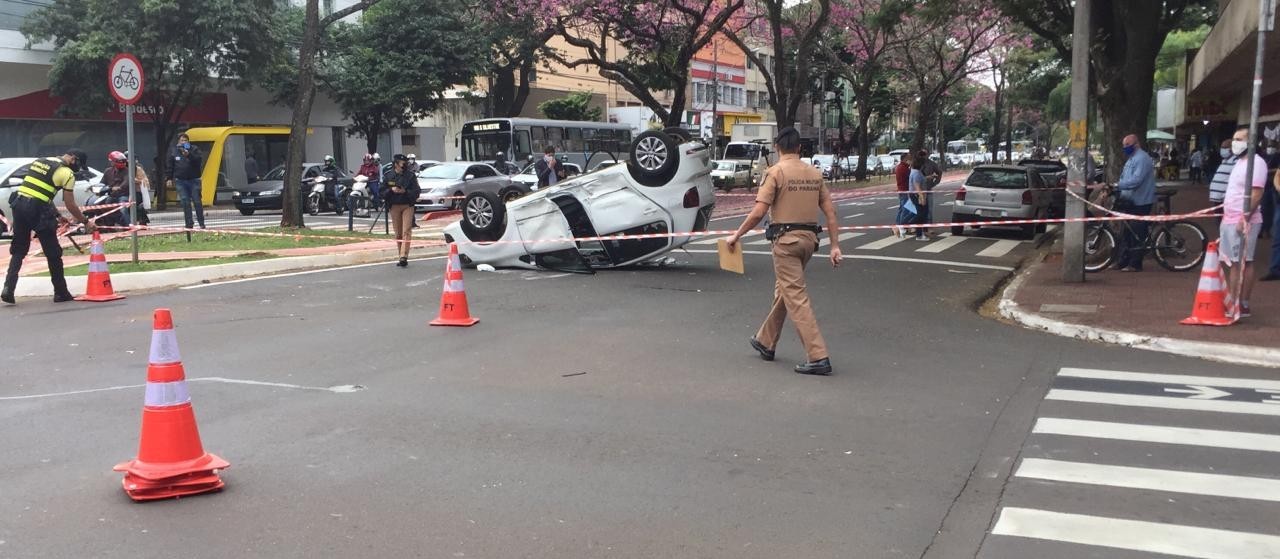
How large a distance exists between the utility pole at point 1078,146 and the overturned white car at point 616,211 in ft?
14.8

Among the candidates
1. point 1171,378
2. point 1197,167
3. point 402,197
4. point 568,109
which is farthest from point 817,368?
point 1197,167

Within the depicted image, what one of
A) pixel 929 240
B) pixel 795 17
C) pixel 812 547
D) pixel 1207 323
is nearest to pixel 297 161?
pixel 929 240

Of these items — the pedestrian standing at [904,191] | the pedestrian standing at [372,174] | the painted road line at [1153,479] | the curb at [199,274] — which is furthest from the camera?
the pedestrian standing at [372,174]

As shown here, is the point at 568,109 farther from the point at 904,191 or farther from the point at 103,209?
the point at 103,209

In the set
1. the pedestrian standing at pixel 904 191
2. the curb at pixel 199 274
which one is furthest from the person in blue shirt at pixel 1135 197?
the curb at pixel 199 274

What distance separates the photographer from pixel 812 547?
431cm

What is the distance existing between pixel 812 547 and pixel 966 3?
24.3 m

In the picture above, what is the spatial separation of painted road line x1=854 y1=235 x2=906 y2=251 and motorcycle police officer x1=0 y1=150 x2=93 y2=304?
12016 millimetres

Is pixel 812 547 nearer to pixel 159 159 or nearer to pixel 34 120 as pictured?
pixel 159 159

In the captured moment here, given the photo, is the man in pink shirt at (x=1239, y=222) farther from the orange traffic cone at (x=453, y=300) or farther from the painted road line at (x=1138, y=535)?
the orange traffic cone at (x=453, y=300)

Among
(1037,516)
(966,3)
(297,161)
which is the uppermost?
(966,3)

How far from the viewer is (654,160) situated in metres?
12.9

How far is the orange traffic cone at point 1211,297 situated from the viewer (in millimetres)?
9391

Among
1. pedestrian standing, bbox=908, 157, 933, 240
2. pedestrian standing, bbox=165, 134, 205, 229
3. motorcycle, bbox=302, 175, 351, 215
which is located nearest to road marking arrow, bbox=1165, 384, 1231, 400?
pedestrian standing, bbox=908, 157, 933, 240
